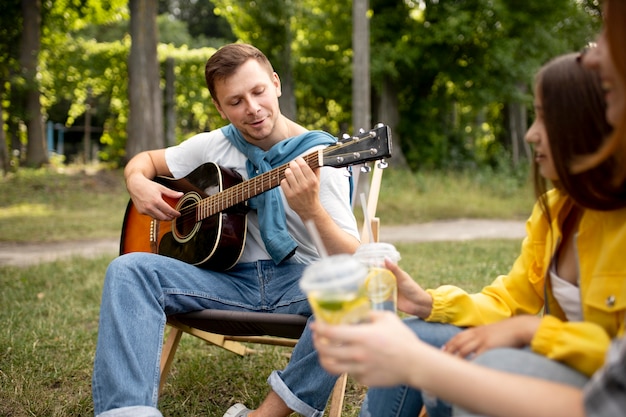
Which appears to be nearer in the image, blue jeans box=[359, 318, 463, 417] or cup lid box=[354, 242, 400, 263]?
cup lid box=[354, 242, 400, 263]

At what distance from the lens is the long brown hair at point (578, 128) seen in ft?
4.80

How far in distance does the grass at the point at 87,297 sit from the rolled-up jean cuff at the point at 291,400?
0.61 m

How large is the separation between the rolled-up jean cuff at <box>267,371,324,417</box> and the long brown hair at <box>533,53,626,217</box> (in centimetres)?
134

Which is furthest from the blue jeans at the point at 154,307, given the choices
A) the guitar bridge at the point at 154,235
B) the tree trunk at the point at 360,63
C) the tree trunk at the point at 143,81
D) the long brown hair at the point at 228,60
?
the tree trunk at the point at 143,81

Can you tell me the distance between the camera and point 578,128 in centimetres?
147

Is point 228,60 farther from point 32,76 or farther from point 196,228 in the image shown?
point 32,76

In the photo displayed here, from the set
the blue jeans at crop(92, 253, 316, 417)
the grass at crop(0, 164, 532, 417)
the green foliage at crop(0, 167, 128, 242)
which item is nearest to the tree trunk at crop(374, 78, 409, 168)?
the grass at crop(0, 164, 532, 417)

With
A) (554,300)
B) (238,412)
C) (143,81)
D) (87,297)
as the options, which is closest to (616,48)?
(554,300)

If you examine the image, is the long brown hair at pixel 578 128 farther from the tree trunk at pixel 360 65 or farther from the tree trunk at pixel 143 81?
the tree trunk at pixel 143 81

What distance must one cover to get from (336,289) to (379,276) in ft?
1.03

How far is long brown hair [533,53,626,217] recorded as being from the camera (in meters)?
1.46

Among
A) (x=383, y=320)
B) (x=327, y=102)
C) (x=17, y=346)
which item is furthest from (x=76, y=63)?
(x=383, y=320)

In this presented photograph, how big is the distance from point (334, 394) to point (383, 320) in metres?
1.53

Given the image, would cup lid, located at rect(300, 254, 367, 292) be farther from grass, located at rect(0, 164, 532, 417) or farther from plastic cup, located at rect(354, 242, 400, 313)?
grass, located at rect(0, 164, 532, 417)
